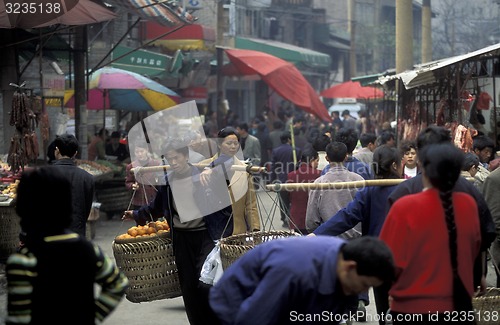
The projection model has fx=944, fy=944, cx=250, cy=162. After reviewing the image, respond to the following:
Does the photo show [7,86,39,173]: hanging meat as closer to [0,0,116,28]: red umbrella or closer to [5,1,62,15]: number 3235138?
[0,0,116,28]: red umbrella

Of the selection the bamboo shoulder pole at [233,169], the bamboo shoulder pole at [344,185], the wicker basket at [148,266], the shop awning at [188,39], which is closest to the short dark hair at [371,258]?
the bamboo shoulder pole at [344,185]

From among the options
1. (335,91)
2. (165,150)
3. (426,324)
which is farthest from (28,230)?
(335,91)

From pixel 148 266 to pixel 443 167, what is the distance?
331cm

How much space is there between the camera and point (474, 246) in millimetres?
4625

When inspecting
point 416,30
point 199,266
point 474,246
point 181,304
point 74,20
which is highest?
point 416,30

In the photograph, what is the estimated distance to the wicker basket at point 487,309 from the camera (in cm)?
555

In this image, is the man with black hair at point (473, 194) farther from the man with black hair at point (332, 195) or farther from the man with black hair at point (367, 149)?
the man with black hair at point (367, 149)

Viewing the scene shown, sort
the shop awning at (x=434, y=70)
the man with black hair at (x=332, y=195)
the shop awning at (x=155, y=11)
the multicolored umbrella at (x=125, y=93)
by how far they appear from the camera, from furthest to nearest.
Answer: the multicolored umbrella at (x=125, y=93) < the shop awning at (x=155, y=11) < the shop awning at (x=434, y=70) < the man with black hair at (x=332, y=195)

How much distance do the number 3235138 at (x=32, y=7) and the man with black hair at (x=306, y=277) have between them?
23.3 feet

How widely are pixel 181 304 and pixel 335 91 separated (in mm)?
19701

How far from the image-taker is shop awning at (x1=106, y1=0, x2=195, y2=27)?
13631 millimetres

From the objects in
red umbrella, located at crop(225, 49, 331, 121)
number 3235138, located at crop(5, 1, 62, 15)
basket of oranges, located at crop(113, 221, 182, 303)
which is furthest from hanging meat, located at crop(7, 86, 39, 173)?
red umbrella, located at crop(225, 49, 331, 121)

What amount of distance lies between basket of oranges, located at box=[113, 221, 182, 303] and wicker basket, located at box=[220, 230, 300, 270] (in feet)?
3.10

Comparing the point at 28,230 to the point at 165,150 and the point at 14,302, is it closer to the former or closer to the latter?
the point at 14,302
